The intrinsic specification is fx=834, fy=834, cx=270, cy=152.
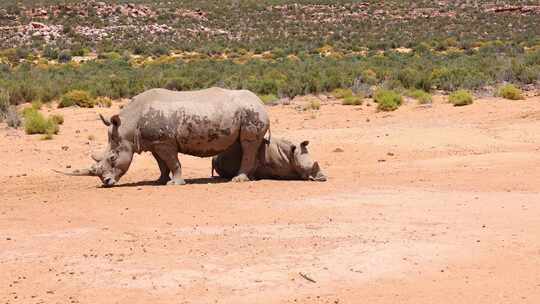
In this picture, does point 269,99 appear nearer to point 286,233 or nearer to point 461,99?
A: point 461,99

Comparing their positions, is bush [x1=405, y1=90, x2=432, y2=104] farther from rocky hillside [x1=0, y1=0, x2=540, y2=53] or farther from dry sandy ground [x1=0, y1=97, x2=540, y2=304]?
rocky hillside [x1=0, y1=0, x2=540, y2=53]

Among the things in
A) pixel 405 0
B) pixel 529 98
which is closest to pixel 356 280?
pixel 529 98

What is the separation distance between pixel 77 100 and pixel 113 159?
14.1 m

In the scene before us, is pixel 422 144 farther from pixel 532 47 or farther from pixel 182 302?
pixel 532 47

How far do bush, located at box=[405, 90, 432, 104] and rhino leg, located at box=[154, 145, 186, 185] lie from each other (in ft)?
47.1

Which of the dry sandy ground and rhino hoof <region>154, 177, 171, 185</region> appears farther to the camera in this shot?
rhino hoof <region>154, 177, 171, 185</region>

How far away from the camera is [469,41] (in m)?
57.4

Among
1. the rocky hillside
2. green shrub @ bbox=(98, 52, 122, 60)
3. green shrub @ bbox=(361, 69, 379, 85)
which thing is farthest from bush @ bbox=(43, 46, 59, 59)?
green shrub @ bbox=(361, 69, 379, 85)

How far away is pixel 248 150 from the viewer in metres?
14.0

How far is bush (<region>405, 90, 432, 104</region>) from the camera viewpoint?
26531mm

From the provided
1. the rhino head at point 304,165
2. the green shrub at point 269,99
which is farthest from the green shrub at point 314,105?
the rhino head at point 304,165

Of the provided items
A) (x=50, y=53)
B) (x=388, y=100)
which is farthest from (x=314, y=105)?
(x=50, y=53)

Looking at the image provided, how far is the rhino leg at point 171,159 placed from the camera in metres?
13.5

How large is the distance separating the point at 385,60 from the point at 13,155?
27.5m
